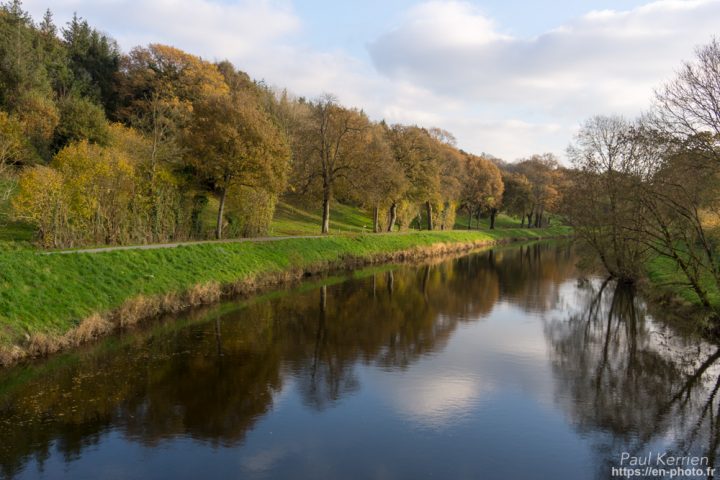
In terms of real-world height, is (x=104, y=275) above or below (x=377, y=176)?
below

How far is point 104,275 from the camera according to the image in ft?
60.6

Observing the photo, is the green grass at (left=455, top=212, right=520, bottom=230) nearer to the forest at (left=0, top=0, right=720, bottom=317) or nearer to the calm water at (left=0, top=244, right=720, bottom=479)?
the forest at (left=0, top=0, right=720, bottom=317)

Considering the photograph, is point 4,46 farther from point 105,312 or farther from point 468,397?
point 468,397

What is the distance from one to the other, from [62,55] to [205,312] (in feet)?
184

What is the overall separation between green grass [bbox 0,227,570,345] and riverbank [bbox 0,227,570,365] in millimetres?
26

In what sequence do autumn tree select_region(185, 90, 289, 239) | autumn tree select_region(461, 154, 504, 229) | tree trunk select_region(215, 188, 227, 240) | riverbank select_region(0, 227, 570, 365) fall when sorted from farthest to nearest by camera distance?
autumn tree select_region(461, 154, 504, 229) < tree trunk select_region(215, 188, 227, 240) < autumn tree select_region(185, 90, 289, 239) < riverbank select_region(0, 227, 570, 365)

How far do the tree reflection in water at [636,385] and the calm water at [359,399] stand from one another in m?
0.05

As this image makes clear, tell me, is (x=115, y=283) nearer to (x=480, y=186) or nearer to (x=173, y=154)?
(x=173, y=154)

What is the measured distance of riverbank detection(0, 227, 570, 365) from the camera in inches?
560

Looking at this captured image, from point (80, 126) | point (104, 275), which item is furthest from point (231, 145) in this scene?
point (80, 126)

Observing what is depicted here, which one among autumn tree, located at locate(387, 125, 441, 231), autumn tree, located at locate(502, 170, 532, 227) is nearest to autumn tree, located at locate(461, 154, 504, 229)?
autumn tree, located at locate(502, 170, 532, 227)

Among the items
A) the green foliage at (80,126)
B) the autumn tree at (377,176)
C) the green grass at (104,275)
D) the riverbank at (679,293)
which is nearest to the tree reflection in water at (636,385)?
the riverbank at (679,293)

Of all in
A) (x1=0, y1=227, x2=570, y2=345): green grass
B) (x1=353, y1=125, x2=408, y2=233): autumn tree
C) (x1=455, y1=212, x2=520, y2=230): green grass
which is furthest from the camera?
(x1=455, y1=212, x2=520, y2=230): green grass

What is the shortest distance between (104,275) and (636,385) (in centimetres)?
1768
